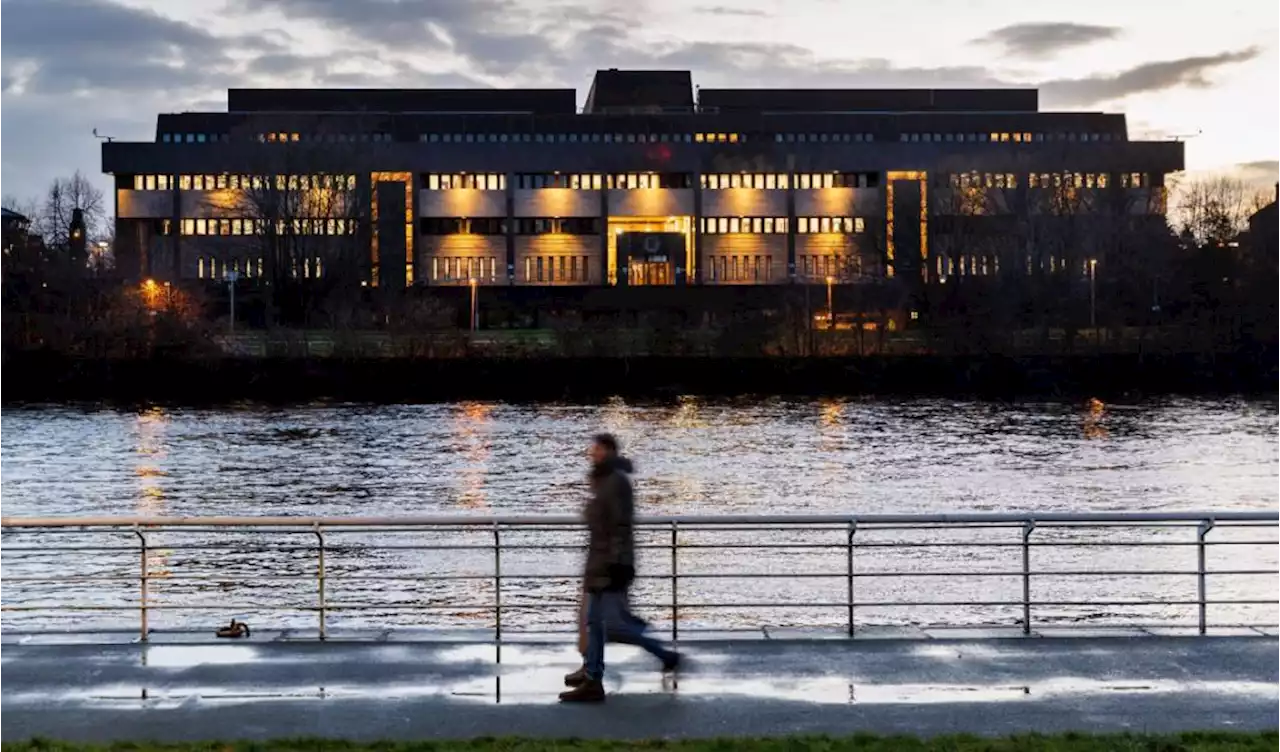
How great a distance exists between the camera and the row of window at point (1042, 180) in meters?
138

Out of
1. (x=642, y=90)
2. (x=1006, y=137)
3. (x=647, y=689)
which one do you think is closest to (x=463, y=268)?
(x=642, y=90)

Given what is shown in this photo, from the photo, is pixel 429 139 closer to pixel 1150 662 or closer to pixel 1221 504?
pixel 1221 504

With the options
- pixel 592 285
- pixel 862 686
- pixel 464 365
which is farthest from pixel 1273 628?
pixel 592 285

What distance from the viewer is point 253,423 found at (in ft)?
280

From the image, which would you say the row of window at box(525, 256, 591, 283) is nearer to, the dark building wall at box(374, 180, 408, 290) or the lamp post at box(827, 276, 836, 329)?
the dark building wall at box(374, 180, 408, 290)

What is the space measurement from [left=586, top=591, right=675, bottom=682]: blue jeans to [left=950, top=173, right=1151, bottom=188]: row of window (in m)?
127

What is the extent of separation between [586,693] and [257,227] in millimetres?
124910

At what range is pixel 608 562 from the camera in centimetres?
1380

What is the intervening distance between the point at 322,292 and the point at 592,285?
25373 mm

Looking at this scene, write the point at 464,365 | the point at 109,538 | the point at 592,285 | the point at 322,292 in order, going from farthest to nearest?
the point at 592,285 → the point at 322,292 → the point at 464,365 → the point at 109,538

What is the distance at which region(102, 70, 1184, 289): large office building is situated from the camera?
135125 mm

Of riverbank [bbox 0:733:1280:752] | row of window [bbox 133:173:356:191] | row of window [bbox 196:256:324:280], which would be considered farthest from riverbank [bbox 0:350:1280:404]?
riverbank [bbox 0:733:1280:752]

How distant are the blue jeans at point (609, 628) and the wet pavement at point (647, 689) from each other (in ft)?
1.02

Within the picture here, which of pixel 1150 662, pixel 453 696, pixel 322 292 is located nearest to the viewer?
pixel 453 696
